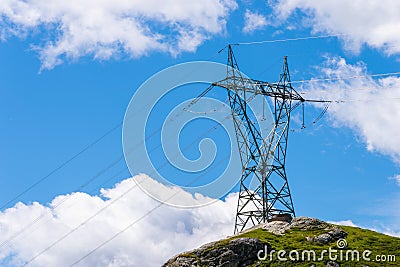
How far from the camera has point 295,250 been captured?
9494 centimetres

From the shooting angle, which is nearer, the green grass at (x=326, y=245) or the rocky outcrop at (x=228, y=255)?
the green grass at (x=326, y=245)

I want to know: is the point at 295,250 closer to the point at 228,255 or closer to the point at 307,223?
the point at 228,255

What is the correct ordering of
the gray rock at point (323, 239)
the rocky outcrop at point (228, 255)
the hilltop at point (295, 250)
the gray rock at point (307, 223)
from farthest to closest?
the gray rock at point (307, 223) → the gray rock at point (323, 239) → the rocky outcrop at point (228, 255) → the hilltop at point (295, 250)

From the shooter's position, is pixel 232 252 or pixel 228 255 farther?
pixel 232 252

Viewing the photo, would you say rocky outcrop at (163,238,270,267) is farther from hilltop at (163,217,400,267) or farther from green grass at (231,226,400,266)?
green grass at (231,226,400,266)

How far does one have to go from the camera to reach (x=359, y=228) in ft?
356

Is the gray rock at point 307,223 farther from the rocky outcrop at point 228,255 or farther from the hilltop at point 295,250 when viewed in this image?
the rocky outcrop at point 228,255

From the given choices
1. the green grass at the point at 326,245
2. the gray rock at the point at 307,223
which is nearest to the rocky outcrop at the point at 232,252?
the green grass at the point at 326,245

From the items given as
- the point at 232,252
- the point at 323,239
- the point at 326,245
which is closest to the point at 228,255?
the point at 232,252

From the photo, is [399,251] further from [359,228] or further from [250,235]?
[250,235]

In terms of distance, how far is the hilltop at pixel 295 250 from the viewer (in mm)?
92750

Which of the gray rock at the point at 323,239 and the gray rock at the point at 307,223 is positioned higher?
the gray rock at the point at 307,223

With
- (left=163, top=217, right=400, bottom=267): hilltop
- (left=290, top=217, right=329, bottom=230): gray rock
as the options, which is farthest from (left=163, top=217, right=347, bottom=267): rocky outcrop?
(left=290, top=217, right=329, bottom=230): gray rock

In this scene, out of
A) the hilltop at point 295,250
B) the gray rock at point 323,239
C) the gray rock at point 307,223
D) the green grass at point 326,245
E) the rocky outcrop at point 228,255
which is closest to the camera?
the green grass at point 326,245
